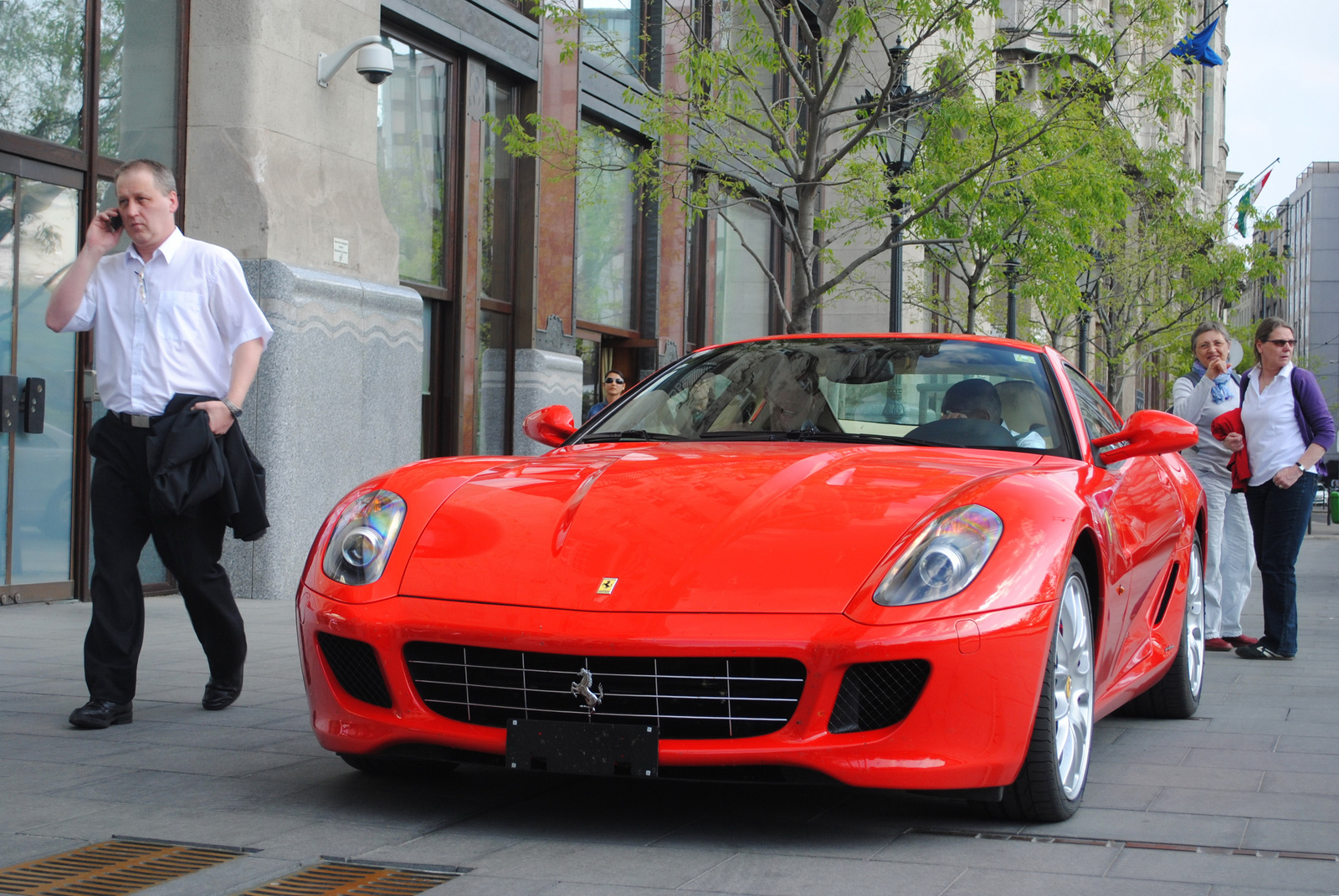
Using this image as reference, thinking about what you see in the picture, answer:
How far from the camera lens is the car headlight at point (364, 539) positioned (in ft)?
13.2

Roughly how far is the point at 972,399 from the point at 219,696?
287cm

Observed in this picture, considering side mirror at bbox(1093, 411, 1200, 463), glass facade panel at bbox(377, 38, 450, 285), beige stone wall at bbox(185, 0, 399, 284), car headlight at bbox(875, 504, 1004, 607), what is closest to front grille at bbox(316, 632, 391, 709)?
car headlight at bbox(875, 504, 1004, 607)

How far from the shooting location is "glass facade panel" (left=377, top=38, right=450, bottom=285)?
12.8m

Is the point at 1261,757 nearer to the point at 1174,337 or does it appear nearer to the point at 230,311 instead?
the point at 230,311

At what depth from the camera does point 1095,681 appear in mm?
4383

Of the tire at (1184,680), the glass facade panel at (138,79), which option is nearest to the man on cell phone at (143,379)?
the tire at (1184,680)

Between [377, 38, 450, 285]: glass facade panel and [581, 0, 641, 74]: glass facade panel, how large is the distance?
9.13 feet

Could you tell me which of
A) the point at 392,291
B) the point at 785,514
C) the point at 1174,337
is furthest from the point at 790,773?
the point at 1174,337

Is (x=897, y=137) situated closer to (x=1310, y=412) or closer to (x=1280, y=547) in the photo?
(x=1310, y=412)

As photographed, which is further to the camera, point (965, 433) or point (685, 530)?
point (965, 433)

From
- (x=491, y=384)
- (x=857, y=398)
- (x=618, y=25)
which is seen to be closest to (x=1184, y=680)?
(x=857, y=398)

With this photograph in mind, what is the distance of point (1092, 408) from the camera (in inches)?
224

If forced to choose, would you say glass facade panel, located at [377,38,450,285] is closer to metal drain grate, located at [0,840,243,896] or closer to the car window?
the car window

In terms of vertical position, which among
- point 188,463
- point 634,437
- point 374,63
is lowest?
point 188,463
